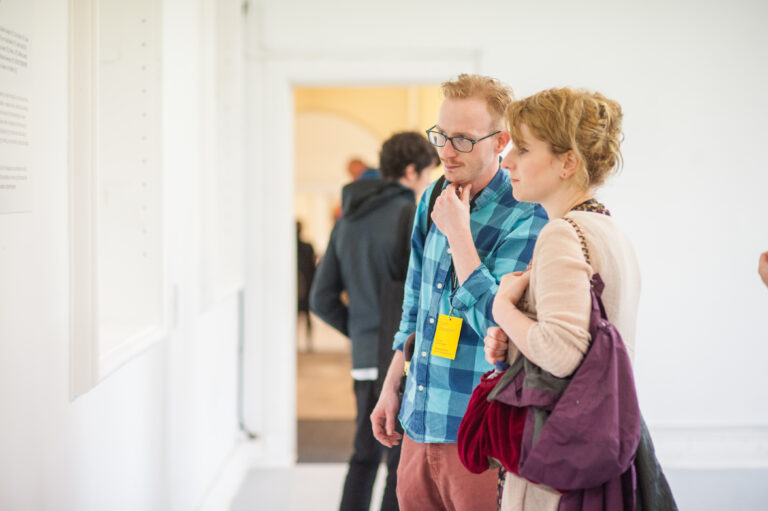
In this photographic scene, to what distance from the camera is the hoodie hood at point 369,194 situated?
2.44 metres

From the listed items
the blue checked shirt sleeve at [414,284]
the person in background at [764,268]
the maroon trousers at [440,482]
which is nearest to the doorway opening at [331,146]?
the blue checked shirt sleeve at [414,284]

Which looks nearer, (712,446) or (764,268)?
(764,268)

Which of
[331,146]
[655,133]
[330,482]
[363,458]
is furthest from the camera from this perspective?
[331,146]

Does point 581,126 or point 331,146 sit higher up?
point 331,146

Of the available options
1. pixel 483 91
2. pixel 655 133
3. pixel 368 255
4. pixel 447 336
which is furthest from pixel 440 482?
pixel 655 133

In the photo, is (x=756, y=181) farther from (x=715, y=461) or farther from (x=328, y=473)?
(x=328, y=473)

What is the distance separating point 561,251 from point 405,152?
141 cm

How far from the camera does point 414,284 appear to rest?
173cm

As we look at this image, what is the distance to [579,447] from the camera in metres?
1.03

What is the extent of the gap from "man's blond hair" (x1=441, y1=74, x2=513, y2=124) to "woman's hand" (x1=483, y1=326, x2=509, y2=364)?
1.71 ft

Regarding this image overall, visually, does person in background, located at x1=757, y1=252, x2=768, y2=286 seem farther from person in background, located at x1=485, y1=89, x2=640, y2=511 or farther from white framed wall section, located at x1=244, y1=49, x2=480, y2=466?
white framed wall section, located at x1=244, y1=49, x2=480, y2=466

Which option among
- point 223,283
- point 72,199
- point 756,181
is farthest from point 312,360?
point 72,199

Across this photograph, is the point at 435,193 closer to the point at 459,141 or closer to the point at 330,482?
the point at 459,141

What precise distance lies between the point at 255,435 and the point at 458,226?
253cm
